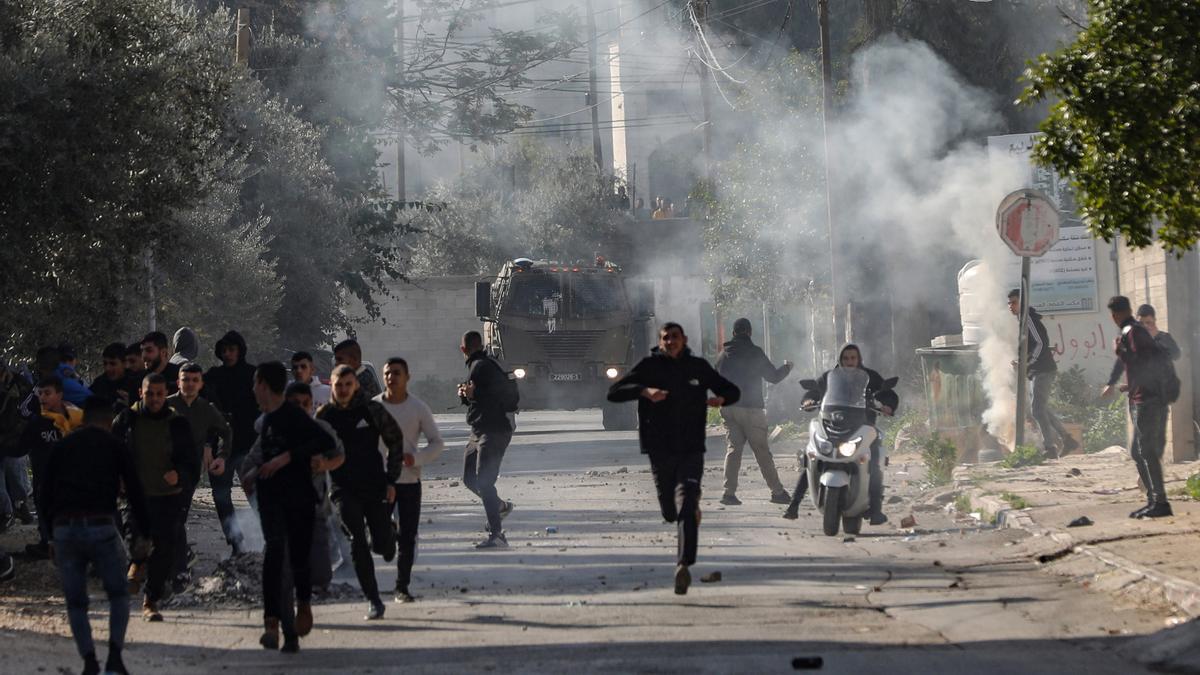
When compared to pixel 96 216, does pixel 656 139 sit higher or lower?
higher

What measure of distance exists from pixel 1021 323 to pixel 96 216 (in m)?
8.80

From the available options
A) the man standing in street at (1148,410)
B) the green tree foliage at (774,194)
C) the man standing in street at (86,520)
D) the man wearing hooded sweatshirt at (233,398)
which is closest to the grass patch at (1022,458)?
the man standing in street at (1148,410)

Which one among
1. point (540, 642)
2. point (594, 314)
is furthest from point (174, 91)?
point (594, 314)

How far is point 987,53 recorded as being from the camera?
Answer: 30828 mm

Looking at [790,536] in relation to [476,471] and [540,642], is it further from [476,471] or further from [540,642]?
[540,642]

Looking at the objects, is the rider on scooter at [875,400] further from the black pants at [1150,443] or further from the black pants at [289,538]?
the black pants at [289,538]

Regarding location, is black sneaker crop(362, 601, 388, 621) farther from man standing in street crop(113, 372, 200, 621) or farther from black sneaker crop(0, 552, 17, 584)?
black sneaker crop(0, 552, 17, 584)

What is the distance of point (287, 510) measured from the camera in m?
8.28

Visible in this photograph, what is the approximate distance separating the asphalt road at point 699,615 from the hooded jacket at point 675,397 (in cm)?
94

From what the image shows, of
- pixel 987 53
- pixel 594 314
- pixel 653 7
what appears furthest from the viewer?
pixel 653 7

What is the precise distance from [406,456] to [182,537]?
1.97 metres

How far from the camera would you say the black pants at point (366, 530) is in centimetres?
904

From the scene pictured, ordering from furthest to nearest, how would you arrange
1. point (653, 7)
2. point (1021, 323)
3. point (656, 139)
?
point (656, 139) → point (653, 7) → point (1021, 323)

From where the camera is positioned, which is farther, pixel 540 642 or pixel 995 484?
pixel 995 484
